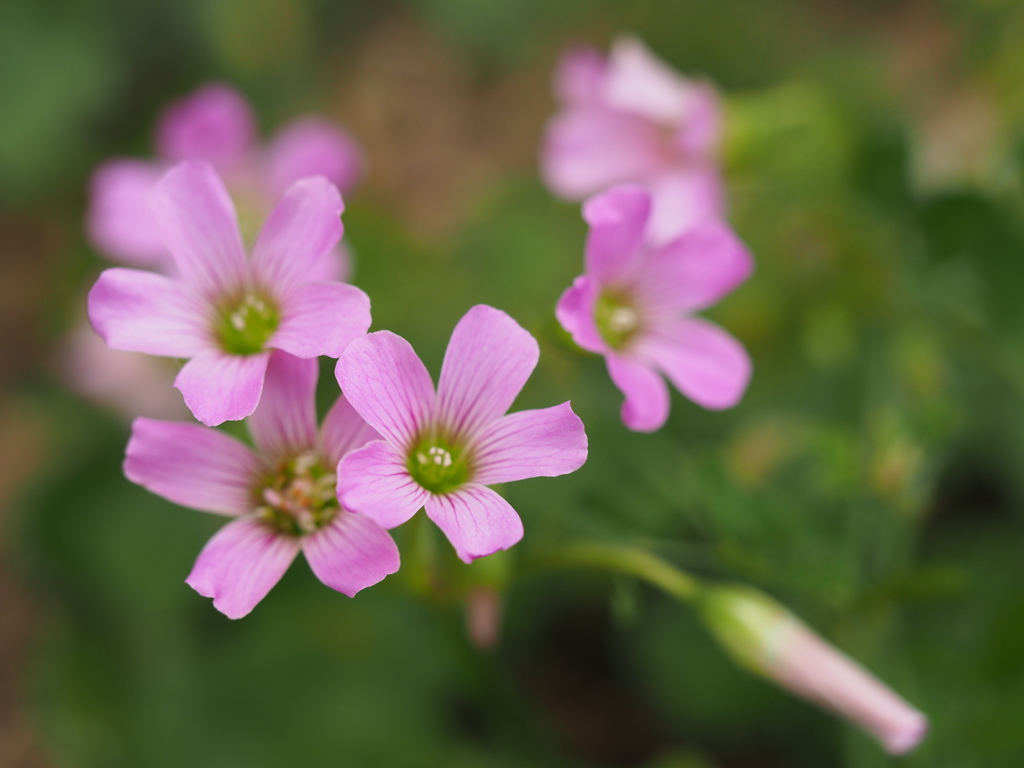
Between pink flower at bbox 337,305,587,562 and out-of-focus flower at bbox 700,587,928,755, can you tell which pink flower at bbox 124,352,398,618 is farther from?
out-of-focus flower at bbox 700,587,928,755

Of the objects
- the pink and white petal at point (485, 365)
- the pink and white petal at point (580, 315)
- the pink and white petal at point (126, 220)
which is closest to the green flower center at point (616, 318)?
the pink and white petal at point (580, 315)

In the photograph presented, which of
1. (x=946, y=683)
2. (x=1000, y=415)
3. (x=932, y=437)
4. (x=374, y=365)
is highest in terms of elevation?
(x=1000, y=415)

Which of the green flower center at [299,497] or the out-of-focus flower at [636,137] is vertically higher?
the out-of-focus flower at [636,137]

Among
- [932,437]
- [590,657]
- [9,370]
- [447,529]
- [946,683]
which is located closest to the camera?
[447,529]

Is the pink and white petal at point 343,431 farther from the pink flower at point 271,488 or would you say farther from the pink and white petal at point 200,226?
the pink and white petal at point 200,226

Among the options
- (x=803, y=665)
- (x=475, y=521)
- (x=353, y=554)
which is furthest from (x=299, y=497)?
(x=803, y=665)

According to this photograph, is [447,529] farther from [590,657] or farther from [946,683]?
[590,657]

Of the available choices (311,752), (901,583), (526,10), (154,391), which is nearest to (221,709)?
(311,752)

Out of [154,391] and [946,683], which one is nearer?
[946,683]

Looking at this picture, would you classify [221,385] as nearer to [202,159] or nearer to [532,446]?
[532,446]
